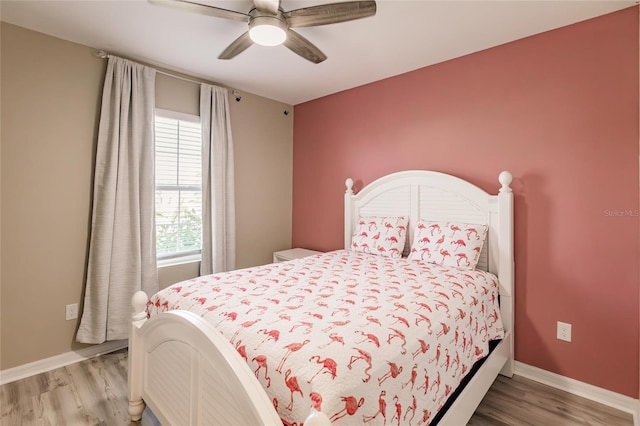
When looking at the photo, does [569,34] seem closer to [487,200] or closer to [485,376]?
[487,200]

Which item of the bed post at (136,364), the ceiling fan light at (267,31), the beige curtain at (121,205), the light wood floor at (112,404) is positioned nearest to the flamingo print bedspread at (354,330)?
the bed post at (136,364)

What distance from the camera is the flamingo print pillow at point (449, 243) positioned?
2.26 meters

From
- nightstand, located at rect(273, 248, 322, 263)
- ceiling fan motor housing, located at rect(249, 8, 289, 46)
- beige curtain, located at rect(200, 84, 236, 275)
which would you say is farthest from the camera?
nightstand, located at rect(273, 248, 322, 263)

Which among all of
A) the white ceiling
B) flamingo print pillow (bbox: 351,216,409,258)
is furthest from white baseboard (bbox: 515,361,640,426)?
the white ceiling

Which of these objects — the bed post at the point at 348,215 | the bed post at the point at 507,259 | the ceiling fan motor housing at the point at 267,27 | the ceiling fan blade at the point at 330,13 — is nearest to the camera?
the ceiling fan blade at the point at 330,13

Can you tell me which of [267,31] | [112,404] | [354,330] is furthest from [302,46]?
[112,404]

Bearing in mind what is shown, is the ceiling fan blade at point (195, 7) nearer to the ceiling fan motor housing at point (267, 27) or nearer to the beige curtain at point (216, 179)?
the ceiling fan motor housing at point (267, 27)

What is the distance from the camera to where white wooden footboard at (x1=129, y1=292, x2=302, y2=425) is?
99 cm

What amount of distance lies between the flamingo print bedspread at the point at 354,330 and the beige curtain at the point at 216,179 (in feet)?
3.73

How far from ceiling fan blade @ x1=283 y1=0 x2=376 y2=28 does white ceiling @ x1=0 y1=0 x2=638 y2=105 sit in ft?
0.76

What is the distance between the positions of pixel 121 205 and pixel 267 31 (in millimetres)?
1788

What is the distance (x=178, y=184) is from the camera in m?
3.03

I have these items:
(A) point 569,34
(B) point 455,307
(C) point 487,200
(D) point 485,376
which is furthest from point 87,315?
(A) point 569,34

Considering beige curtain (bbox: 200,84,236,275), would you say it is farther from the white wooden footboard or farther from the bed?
the white wooden footboard
